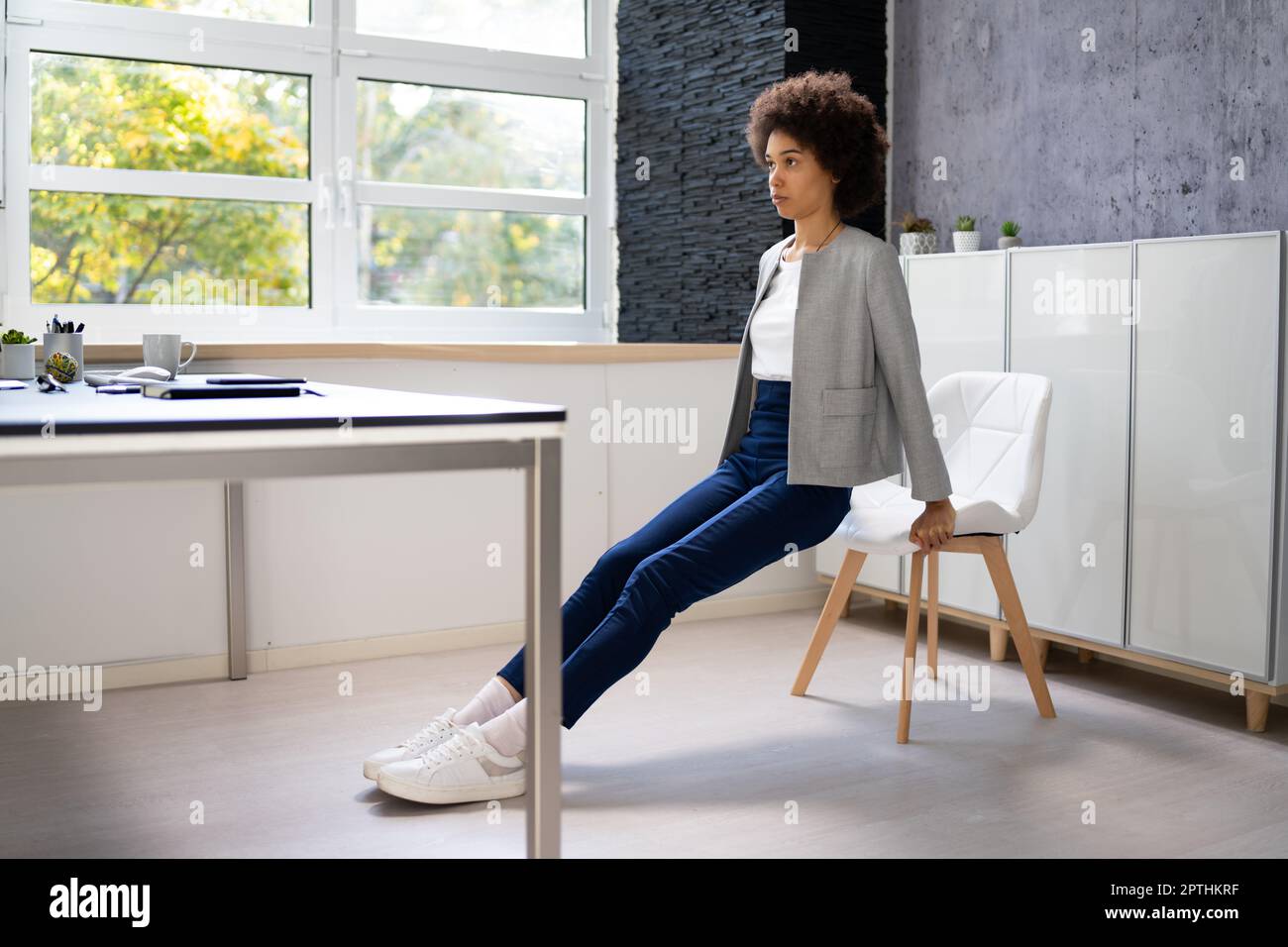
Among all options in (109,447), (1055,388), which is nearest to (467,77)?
(1055,388)

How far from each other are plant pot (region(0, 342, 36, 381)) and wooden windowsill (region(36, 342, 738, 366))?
0.28 m

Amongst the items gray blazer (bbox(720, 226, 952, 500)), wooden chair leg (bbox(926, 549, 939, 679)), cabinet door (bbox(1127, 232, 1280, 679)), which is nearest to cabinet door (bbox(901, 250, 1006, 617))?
wooden chair leg (bbox(926, 549, 939, 679))

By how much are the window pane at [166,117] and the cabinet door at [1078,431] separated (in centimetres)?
226

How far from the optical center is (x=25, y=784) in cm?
246

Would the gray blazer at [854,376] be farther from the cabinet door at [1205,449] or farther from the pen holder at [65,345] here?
the pen holder at [65,345]

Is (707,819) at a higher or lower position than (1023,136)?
lower

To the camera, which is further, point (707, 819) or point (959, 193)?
point (959, 193)

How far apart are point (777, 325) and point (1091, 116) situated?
152 centimetres

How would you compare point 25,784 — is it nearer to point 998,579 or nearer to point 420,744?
point 420,744

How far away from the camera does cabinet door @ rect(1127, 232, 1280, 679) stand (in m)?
2.72

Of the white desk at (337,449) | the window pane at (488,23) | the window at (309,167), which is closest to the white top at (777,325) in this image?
the white desk at (337,449)

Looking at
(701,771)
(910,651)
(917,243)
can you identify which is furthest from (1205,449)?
(701,771)
